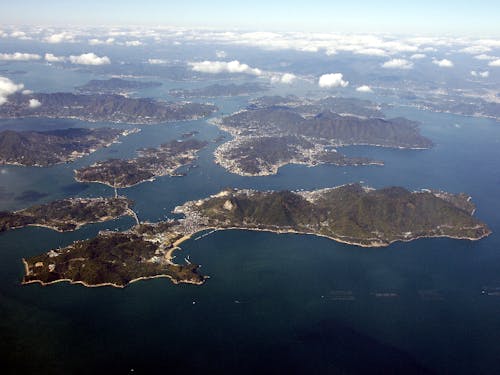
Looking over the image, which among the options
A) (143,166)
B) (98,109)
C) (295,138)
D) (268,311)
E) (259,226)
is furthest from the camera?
(98,109)

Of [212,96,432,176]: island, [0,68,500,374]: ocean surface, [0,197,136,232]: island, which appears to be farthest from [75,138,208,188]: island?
[0,197,136,232]: island

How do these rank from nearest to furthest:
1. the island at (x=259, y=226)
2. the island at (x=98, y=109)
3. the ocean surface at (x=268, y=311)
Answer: the ocean surface at (x=268, y=311) → the island at (x=259, y=226) → the island at (x=98, y=109)

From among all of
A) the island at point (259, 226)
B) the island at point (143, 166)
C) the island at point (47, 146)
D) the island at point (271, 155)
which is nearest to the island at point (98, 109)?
the island at point (47, 146)

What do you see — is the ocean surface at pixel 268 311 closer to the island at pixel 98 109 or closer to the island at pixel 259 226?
the island at pixel 259 226

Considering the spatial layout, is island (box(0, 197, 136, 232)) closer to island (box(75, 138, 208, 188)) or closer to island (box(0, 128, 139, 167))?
island (box(75, 138, 208, 188))

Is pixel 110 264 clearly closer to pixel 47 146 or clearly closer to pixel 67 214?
pixel 67 214

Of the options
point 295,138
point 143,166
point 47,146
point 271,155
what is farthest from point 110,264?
point 295,138
